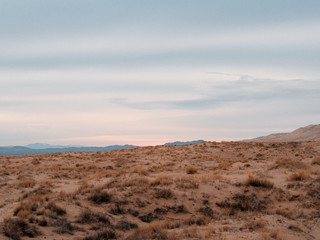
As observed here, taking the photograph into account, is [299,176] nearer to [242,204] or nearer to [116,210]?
[242,204]

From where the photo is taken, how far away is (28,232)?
1107cm

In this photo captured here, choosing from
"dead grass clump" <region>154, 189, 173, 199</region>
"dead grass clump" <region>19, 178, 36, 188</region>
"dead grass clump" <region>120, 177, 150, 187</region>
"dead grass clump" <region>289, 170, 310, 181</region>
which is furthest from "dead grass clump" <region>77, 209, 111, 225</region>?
"dead grass clump" <region>289, 170, 310, 181</region>

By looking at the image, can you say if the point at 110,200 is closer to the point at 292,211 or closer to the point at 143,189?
the point at 143,189

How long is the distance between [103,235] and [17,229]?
10.2ft

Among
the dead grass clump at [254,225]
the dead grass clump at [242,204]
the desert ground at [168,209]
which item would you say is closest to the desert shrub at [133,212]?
the desert ground at [168,209]

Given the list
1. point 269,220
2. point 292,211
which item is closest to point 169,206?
point 269,220

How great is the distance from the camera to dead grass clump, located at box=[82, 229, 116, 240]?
37.4 ft

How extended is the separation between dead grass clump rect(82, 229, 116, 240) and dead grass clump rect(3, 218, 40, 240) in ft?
6.48

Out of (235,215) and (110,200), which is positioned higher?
(110,200)

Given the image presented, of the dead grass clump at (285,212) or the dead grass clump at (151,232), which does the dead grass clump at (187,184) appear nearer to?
the dead grass clump at (285,212)

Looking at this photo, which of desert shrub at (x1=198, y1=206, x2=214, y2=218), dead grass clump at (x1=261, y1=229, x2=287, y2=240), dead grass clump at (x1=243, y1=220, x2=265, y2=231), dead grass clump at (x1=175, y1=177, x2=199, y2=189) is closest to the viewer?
dead grass clump at (x1=261, y1=229, x2=287, y2=240)

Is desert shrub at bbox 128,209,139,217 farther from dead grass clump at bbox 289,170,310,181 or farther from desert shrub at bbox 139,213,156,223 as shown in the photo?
dead grass clump at bbox 289,170,310,181

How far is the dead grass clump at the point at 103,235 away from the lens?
11.4 m

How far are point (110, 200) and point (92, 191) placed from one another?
140 centimetres
